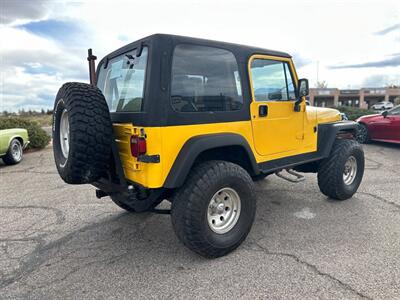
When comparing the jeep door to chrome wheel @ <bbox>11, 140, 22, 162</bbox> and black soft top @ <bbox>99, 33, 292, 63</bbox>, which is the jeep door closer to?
black soft top @ <bbox>99, 33, 292, 63</bbox>

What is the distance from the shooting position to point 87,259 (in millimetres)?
3094

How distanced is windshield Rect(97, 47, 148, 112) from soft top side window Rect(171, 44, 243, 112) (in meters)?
0.33

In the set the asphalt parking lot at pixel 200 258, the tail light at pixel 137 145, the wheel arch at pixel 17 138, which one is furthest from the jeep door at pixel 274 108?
the wheel arch at pixel 17 138

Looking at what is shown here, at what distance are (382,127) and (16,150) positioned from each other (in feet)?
35.1

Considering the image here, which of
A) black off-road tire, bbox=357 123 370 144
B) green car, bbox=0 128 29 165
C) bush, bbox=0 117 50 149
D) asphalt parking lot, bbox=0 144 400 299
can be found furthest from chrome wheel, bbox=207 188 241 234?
bush, bbox=0 117 50 149

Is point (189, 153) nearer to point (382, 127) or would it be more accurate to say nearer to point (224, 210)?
point (224, 210)

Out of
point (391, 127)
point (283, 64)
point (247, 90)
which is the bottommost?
point (391, 127)

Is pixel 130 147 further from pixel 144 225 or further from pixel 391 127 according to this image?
pixel 391 127

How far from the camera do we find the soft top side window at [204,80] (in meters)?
2.83

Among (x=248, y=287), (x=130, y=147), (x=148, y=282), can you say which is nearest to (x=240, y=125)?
(x=130, y=147)

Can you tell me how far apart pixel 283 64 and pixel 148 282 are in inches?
119

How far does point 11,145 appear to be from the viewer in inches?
321

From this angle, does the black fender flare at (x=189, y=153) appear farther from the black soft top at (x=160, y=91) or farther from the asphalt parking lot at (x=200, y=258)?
the asphalt parking lot at (x=200, y=258)

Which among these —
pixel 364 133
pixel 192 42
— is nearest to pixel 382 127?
pixel 364 133
